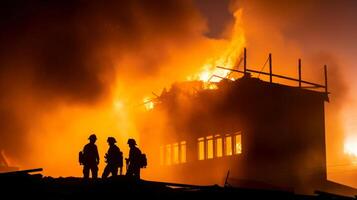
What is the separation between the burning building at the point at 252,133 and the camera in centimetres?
3262

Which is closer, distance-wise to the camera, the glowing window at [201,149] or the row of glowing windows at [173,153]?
the glowing window at [201,149]

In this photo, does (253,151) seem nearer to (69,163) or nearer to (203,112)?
(203,112)

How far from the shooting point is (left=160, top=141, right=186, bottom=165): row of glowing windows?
37938 millimetres

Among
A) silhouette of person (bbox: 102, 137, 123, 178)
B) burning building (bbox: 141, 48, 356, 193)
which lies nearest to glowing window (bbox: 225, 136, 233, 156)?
burning building (bbox: 141, 48, 356, 193)

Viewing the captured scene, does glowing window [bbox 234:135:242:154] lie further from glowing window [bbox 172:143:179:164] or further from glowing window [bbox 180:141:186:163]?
glowing window [bbox 172:143:179:164]

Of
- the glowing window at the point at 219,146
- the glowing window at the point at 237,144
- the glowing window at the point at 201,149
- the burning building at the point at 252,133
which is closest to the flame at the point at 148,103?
the burning building at the point at 252,133

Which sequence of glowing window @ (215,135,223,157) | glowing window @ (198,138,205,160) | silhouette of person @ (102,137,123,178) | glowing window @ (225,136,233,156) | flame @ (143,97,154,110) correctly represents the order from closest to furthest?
silhouette of person @ (102,137,123,178)
glowing window @ (225,136,233,156)
glowing window @ (215,135,223,157)
glowing window @ (198,138,205,160)
flame @ (143,97,154,110)

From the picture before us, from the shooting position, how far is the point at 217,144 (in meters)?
34.8

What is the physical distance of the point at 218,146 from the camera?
34656mm

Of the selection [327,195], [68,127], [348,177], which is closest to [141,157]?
[327,195]

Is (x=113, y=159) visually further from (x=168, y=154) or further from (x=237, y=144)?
(x=168, y=154)

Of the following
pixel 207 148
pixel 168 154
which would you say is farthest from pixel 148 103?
pixel 207 148

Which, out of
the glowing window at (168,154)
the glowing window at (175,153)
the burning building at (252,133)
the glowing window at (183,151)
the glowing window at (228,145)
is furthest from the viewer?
the glowing window at (168,154)

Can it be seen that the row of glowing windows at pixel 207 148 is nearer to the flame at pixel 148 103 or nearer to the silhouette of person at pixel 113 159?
the flame at pixel 148 103
